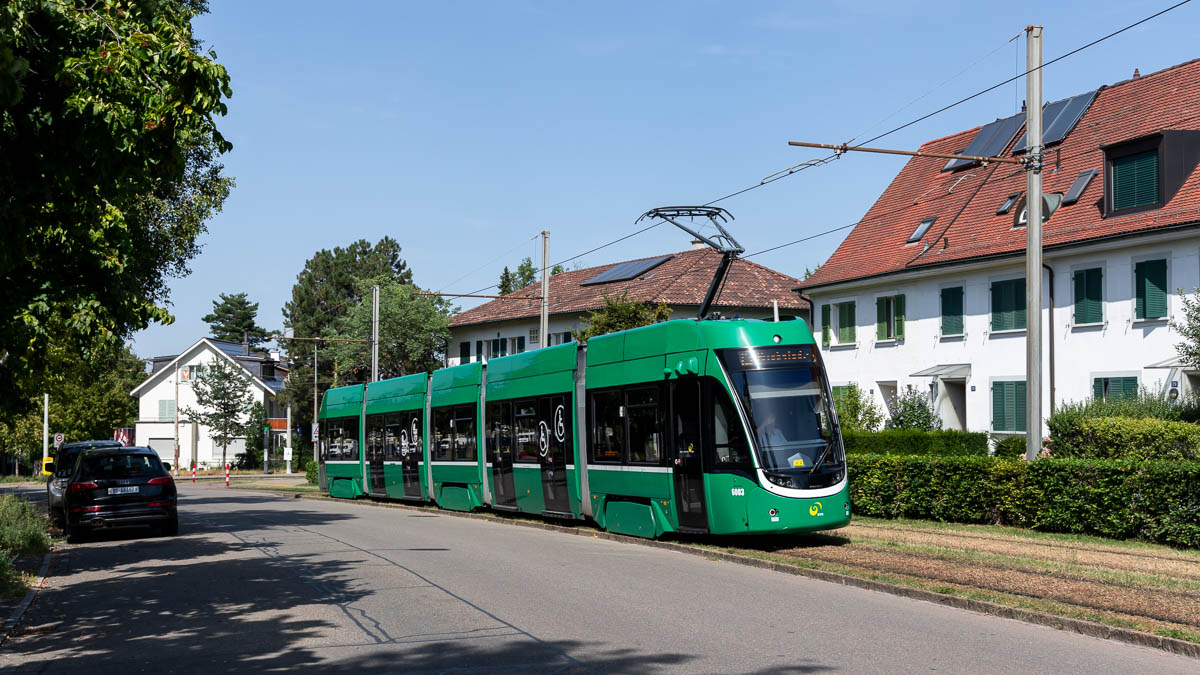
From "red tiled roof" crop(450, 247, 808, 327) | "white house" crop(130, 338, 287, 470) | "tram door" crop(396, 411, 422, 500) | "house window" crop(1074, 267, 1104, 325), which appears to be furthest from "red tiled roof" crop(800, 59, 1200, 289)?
"white house" crop(130, 338, 287, 470)

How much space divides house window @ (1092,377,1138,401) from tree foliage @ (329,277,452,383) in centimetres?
4643

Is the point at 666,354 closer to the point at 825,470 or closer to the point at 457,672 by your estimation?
the point at 825,470

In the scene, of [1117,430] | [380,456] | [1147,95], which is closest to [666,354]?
[1117,430]

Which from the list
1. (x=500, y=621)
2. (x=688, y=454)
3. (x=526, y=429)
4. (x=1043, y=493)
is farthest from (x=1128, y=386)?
(x=500, y=621)

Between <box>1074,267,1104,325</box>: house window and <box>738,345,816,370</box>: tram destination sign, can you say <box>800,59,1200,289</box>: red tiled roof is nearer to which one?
<box>1074,267,1104,325</box>: house window

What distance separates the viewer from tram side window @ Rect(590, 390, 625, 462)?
18.9 m

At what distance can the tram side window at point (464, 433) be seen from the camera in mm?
25844

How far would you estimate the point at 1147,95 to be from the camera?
32.6 meters

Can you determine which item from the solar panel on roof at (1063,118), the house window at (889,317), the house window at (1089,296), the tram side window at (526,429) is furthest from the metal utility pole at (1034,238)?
the house window at (889,317)

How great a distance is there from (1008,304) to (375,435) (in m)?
17.9

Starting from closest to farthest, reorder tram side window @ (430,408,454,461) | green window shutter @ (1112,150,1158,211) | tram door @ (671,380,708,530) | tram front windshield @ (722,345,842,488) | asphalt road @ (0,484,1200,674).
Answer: asphalt road @ (0,484,1200,674) < tram front windshield @ (722,345,842,488) < tram door @ (671,380,708,530) < tram side window @ (430,408,454,461) < green window shutter @ (1112,150,1158,211)

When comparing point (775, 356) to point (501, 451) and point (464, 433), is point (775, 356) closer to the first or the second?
point (501, 451)

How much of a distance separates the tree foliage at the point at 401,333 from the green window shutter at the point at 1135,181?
153ft

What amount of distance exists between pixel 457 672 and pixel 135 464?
583 inches
